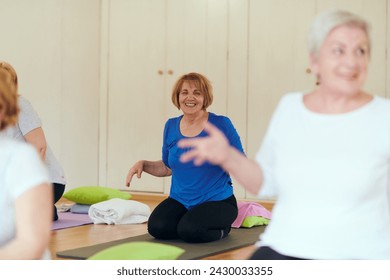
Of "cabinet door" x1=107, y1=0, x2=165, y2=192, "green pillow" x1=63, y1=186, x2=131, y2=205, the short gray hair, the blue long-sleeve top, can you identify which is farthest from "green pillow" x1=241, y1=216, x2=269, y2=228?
the short gray hair

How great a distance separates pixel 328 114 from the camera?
1.57 meters

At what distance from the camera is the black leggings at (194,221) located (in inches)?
147

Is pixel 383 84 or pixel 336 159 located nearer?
pixel 336 159

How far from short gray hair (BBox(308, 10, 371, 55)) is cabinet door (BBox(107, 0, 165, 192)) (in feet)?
16.2

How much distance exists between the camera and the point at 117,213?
4.69 m

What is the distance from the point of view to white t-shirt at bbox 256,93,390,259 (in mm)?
1494

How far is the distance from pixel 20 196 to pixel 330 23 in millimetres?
746

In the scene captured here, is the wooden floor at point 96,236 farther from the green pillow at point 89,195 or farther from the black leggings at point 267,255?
the black leggings at point 267,255

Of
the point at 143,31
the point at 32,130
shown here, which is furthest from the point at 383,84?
the point at 32,130

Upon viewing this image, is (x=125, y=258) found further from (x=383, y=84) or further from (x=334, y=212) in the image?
(x=383, y=84)

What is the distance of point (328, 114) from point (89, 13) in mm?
5444

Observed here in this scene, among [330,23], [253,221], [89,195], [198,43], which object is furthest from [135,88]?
[330,23]

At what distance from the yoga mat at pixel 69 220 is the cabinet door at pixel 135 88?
1559mm

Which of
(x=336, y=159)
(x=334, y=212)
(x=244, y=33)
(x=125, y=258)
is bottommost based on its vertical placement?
(x=125, y=258)
